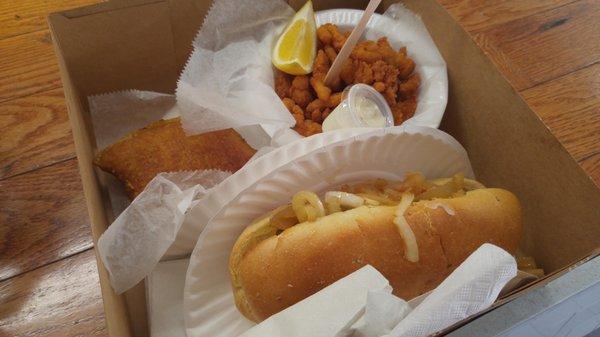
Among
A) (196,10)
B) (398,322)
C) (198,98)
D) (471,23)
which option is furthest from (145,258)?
(471,23)

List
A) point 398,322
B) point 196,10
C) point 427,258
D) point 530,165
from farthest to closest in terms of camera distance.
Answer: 1. point 196,10
2. point 530,165
3. point 427,258
4. point 398,322

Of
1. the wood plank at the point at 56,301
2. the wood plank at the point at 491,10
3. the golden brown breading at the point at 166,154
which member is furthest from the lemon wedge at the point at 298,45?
the wood plank at the point at 56,301

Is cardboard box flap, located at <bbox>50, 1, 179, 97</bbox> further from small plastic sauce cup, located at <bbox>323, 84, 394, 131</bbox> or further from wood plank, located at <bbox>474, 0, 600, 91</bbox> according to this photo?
wood plank, located at <bbox>474, 0, 600, 91</bbox>

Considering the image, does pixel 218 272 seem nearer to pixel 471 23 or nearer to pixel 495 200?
pixel 495 200

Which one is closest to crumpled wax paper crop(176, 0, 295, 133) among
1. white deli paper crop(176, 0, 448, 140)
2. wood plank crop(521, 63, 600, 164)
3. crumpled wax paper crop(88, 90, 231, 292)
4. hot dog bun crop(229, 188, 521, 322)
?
white deli paper crop(176, 0, 448, 140)

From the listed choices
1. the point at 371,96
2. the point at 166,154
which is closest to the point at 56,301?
the point at 166,154

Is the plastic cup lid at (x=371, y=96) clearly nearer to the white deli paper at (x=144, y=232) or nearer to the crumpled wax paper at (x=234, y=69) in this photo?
the crumpled wax paper at (x=234, y=69)
